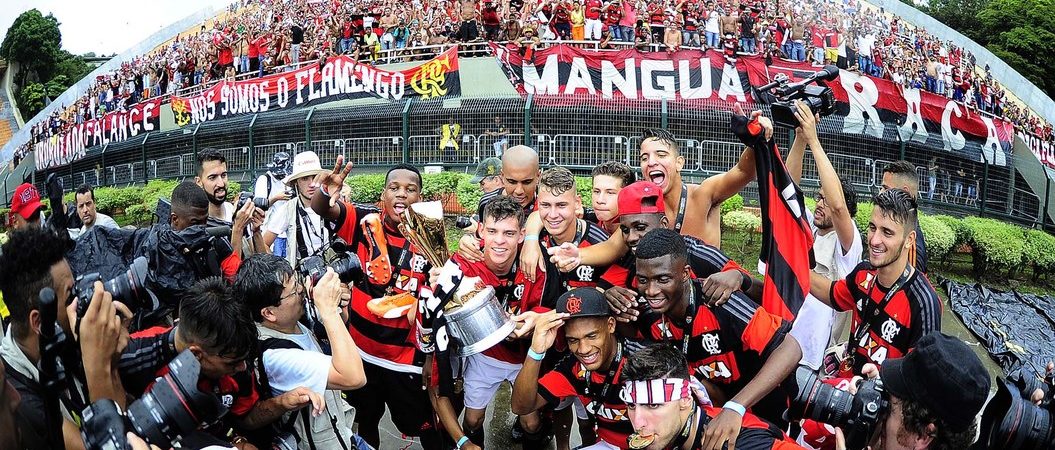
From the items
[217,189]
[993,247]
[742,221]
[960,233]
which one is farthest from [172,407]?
[993,247]

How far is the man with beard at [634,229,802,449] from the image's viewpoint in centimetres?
346

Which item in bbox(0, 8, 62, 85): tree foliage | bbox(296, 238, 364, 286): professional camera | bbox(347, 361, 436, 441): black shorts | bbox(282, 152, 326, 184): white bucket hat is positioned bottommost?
bbox(347, 361, 436, 441): black shorts

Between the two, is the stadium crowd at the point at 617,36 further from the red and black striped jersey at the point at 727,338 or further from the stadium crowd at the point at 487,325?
the red and black striped jersey at the point at 727,338

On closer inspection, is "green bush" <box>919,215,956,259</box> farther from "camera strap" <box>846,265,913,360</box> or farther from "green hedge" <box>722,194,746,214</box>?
"camera strap" <box>846,265,913,360</box>

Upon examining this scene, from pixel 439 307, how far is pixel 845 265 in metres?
3.31

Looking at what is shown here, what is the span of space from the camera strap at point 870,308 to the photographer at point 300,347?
2.63 metres

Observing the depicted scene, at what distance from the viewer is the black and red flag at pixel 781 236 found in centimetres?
401

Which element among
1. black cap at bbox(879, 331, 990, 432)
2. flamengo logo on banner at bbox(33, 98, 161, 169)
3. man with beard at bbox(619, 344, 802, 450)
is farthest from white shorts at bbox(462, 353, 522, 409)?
flamengo logo on banner at bbox(33, 98, 161, 169)

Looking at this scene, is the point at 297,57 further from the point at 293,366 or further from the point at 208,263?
the point at 293,366

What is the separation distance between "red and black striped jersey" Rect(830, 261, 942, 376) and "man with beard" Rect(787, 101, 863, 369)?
1.84 feet

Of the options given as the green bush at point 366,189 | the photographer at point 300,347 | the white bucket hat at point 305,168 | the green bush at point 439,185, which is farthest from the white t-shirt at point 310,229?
the green bush at point 366,189

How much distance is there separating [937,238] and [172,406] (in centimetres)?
1311

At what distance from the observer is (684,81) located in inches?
657

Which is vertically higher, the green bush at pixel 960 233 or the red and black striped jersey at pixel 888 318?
the red and black striped jersey at pixel 888 318
